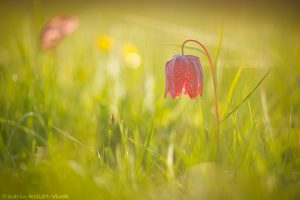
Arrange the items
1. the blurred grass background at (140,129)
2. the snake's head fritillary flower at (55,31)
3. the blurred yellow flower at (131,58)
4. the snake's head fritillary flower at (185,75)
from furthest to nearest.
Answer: the blurred yellow flower at (131,58)
the snake's head fritillary flower at (55,31)
the snake's head fritillary flower at (185,75)
the blurred grass background at (140,129)

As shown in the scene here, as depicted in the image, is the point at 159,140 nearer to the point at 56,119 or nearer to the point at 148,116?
the point at 148,116

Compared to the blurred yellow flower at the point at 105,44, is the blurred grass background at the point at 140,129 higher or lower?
lower

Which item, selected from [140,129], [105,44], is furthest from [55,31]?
[140,129]

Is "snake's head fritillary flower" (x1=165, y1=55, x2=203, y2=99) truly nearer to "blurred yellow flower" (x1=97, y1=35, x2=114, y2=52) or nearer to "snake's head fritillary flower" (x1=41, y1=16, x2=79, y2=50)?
"snake's head fritillary flower" (x1=41, y1=16, x2=79, y2=50)

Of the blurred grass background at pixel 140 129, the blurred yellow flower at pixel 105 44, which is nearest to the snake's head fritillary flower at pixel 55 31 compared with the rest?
the blurred grass background at pixel 140 129

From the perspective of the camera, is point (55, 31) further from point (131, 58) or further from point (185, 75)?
point (185, 75)

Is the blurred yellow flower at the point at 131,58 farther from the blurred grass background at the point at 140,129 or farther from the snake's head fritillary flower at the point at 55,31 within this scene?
the snake's head fritillary flower at the point at 55,31

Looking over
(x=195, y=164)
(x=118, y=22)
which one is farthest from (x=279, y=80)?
(x=118, y=22)
